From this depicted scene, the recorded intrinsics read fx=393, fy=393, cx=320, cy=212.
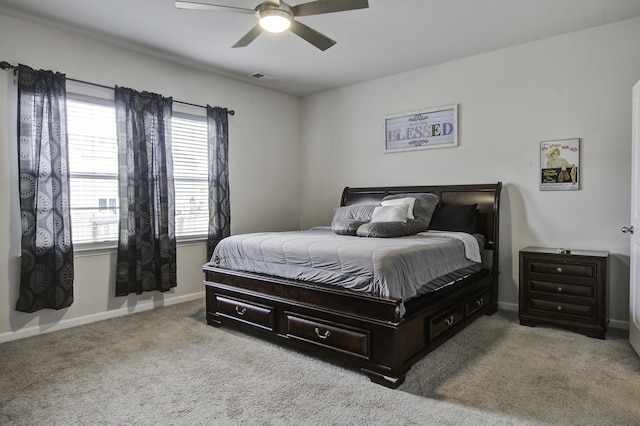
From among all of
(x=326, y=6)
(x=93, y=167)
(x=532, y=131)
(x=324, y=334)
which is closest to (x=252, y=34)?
(x=326, y=6)

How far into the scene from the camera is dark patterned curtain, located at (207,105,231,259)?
467 cm

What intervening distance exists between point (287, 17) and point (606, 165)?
3.03m

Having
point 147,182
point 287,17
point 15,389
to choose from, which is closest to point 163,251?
point 147,182

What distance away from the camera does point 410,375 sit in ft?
8.23

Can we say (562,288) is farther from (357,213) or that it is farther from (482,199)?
(357,213)

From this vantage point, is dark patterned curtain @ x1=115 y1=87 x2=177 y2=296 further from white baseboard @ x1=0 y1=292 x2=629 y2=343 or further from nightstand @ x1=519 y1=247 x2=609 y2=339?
nightstand @ x1=519 y1=247 x2=609 y2=339

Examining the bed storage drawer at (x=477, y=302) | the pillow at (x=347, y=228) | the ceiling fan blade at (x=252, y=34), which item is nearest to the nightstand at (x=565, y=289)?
the bed storage drawer at (x=477, y=302)

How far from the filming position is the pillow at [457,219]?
12.8ft

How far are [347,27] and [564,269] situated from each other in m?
2.82

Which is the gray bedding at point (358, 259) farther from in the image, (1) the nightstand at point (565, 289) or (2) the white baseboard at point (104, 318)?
(2) the white baseboard at point (104, 318)

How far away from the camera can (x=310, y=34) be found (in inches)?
119

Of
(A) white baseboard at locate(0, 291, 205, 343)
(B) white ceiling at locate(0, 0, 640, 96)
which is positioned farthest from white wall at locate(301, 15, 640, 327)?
(A) white baseboard at locate(0, 291, 205, 343)

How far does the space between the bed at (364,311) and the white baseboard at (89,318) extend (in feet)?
3.20

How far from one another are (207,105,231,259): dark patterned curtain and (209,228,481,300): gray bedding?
1.12 m
